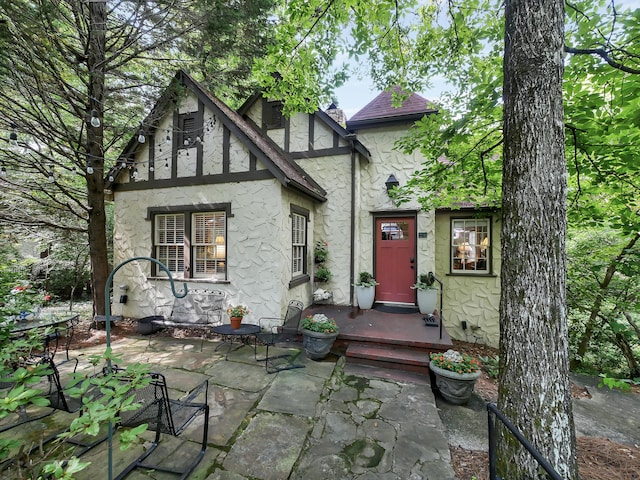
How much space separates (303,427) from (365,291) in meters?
4.16

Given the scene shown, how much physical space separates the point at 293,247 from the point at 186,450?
4415mm

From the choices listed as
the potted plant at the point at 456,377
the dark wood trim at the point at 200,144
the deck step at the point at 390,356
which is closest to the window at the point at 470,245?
the deck step at the point at 390,356

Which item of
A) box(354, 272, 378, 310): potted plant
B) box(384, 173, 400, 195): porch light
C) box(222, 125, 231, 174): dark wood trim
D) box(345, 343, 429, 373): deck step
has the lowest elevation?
box(345, 343, 429, 373): deck step

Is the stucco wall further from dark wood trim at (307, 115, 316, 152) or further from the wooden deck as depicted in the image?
the wooden deck

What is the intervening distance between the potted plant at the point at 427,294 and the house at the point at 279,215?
0.42m

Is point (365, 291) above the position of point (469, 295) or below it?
above

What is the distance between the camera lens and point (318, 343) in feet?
15.4

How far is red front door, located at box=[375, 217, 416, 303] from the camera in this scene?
706 cm

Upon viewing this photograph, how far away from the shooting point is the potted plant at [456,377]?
378 centimetres

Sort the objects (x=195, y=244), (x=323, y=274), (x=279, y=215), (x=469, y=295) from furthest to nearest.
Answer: (x=469, y=295)
(x=323, y=274)
(x=195, y=244)
(x=279, y=215)

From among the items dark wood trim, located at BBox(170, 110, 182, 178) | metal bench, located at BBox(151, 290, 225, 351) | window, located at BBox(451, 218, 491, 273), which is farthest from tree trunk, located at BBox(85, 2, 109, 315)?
window, located at BBox(451, 218, 491, 273)

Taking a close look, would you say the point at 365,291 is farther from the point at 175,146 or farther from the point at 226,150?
the point at 175,146

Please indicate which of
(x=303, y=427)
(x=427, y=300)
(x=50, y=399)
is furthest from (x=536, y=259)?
(x=50, y=399)

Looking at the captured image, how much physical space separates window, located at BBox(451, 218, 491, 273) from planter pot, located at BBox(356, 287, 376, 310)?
2513mm
